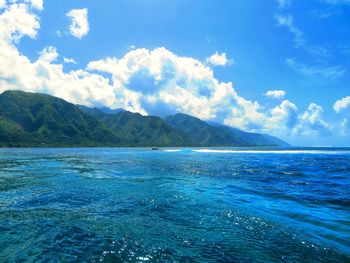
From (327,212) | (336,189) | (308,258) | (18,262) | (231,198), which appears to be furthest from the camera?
(336,189)

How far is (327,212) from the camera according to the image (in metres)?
24.3

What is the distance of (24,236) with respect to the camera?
1673 centimetres

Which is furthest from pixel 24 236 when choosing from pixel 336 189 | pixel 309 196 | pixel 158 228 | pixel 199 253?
pixel 336 189

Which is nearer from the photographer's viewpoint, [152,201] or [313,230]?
[313,230]

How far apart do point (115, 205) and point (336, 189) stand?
2909 cm

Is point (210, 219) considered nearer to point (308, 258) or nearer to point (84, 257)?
point (308, 258)

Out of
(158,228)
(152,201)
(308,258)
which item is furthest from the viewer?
(152,201)

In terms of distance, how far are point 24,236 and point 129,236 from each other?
6268 mm

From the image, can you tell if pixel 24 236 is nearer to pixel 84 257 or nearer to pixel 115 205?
pixel 84 257

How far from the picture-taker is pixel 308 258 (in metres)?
14.2

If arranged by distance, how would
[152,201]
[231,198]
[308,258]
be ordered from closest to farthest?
[308,258], [152,201], [231,198]

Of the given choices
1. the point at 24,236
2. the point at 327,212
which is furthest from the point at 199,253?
the point at 327,212

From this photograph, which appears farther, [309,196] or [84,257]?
[309,196]

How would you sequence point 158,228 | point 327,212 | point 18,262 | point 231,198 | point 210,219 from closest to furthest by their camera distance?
point 18,262 → point 158,228 → point 210,219 → point 327,212 → point 231,198
